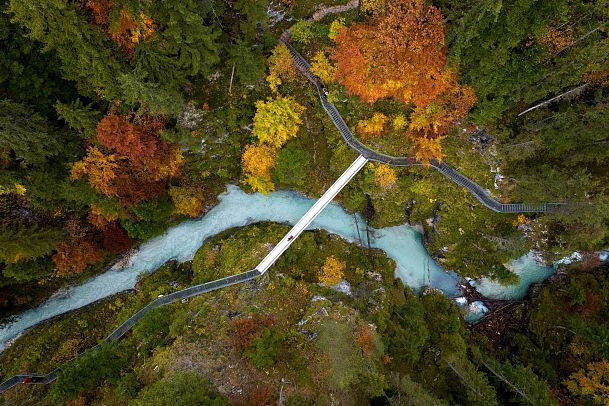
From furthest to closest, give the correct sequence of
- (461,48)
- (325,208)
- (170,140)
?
(325,208) < (170,140) < (461,48)

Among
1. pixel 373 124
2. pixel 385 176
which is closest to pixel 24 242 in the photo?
pixel 373 124

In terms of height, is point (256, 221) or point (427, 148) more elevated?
point (427, 148)

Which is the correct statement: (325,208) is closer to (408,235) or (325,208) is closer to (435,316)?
(408,235)

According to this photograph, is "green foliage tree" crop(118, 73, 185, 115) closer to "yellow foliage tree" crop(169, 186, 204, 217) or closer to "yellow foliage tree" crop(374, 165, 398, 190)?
"yellow foliage tree" crop(169, 186, 204, 217)

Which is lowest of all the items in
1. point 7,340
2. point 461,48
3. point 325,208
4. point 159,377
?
point 7,340

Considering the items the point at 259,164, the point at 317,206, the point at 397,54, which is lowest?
the point at 317,206

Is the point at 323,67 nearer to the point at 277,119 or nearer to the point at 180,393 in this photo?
the point at 277,119

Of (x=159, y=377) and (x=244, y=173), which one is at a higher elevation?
(x=244, y=173)

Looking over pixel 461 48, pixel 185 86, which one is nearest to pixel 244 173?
pixel 185 86

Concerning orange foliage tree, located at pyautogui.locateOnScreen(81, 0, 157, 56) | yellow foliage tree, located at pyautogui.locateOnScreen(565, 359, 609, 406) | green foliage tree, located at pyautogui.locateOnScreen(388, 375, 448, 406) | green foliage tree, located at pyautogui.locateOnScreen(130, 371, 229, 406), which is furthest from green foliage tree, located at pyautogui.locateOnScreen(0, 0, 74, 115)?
yellow foliage tree, located at pyautogui.locateOnScreen(565, 359, 609, 406)
